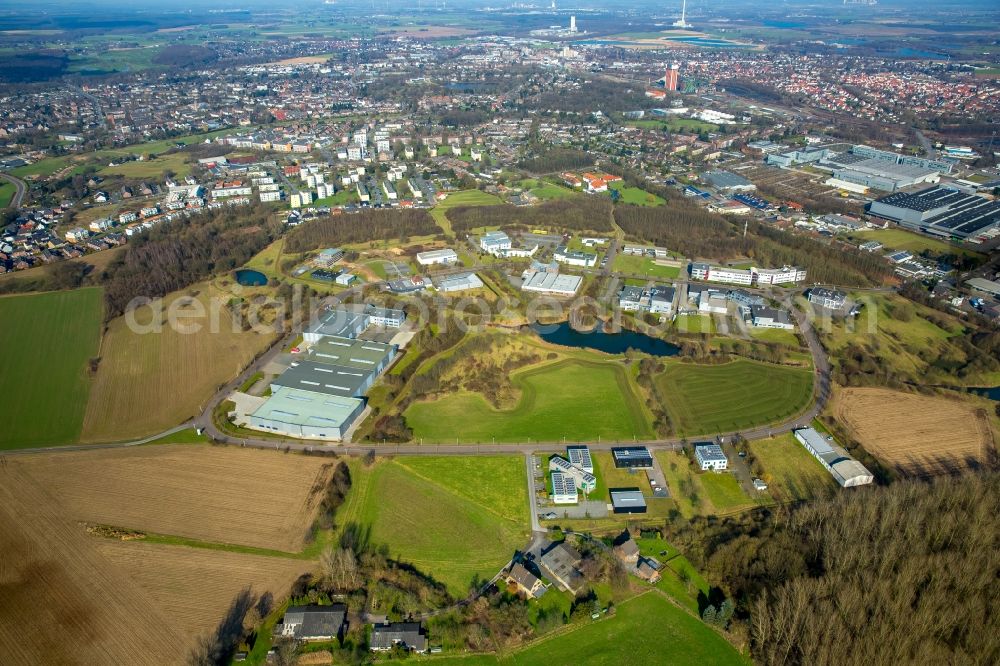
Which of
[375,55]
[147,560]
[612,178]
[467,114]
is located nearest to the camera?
[147,560]

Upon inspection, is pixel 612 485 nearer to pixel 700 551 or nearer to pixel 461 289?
pixel 700 551

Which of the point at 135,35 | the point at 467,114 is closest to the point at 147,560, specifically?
the point at 467,114

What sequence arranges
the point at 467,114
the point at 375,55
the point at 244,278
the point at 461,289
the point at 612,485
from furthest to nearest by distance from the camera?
the point at 375,55 < the point at 467,114 < the point at 244,278 < the point at 461,289 < the point at 612,485

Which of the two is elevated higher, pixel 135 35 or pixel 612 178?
pixel 135 35

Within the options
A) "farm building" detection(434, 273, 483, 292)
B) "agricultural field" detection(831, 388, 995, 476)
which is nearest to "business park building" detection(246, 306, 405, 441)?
"farm building" detection(434, 273, 483, 292)

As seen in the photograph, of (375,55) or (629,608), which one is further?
(375,55)

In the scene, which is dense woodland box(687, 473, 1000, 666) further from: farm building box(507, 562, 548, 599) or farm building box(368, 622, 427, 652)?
farm building box(368, 622, 427, 652)
